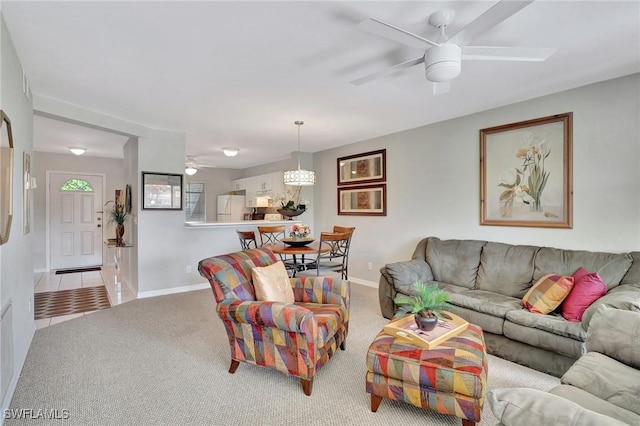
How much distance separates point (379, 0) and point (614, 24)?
157 cm

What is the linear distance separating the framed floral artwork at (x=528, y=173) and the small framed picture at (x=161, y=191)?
4.16 metres

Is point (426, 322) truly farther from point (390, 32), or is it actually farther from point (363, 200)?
point (363, 200)

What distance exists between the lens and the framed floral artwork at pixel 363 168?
5.16 meters

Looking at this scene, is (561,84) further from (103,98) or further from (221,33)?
(103,98)

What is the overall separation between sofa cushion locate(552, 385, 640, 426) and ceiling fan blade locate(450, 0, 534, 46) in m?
1.73

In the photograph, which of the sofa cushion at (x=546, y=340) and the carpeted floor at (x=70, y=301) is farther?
the carpeted floor at (x=70, y=301)

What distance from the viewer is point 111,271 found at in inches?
260

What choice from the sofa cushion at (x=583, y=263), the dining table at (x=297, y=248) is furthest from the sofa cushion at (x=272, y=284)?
the sofa cushion at (x=583, y=263)

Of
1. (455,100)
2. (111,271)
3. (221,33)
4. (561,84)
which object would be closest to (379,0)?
(221,33)

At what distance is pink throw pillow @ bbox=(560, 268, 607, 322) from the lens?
97.7 inches

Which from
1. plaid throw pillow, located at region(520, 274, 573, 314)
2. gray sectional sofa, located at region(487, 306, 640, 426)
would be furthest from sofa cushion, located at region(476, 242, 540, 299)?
gray sectional sofa, located at region(487, 306, 640, 426)

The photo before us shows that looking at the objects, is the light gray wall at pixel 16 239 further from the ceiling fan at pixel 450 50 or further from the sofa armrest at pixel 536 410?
the sofa armrest at pixel 536 410

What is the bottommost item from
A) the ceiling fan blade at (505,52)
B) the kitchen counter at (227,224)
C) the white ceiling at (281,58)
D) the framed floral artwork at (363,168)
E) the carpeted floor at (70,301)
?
the carpeted floor at (70,301)

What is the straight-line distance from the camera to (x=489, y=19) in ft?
5.48
